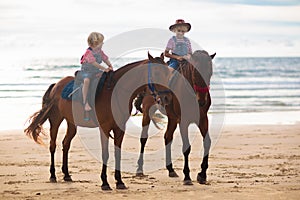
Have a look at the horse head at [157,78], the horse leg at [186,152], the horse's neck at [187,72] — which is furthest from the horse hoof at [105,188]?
the horse's neck at [187,72]

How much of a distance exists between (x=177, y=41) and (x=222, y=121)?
328 inches

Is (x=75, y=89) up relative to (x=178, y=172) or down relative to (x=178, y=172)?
up

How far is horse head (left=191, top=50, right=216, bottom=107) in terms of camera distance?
342 inches

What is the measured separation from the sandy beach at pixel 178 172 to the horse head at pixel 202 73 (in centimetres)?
137

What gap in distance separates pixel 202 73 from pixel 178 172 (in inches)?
87.7

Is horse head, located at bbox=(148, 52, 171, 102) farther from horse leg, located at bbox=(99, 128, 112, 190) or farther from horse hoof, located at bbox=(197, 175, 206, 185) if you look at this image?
horse hoof, located at bbox=(197, 175, 206, 185)

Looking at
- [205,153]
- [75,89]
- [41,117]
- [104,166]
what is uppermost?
[75,89]

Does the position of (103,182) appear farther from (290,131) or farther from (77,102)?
(290,131)

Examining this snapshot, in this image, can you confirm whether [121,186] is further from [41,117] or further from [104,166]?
[41,117]

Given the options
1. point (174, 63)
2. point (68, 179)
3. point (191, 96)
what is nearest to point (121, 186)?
point (68, 179)

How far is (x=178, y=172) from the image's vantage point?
10.3 meters

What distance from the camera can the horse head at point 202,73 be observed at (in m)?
8.70

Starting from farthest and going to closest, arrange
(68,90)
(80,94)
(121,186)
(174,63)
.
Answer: (174,63) → (68,90) → (80,94) → (121,186)

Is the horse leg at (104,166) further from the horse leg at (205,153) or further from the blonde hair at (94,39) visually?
the horse leg at (205,153)
